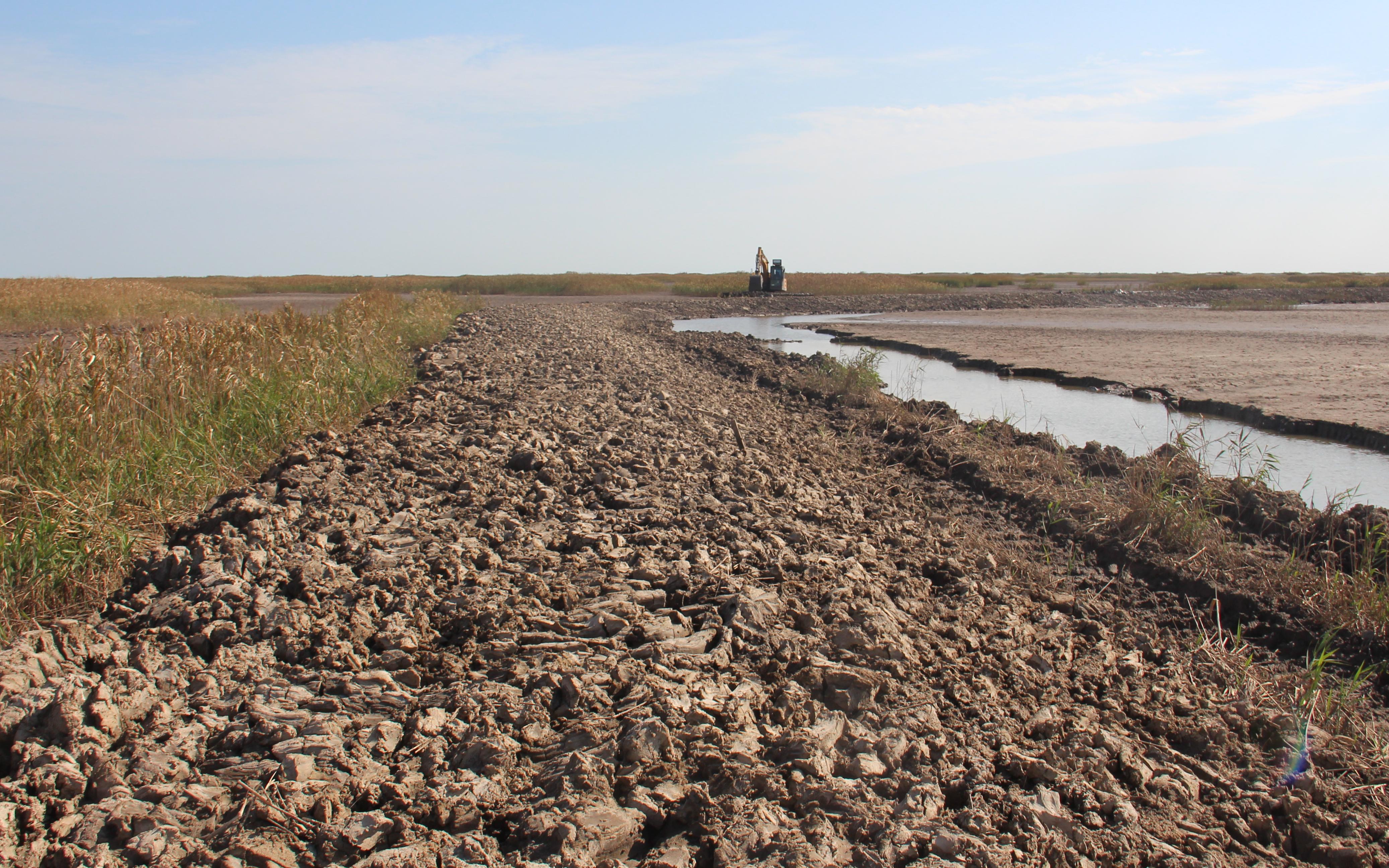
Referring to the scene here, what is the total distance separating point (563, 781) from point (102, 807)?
48.4 inches

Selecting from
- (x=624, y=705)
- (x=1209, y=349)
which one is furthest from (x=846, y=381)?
(x=1209, y=349)

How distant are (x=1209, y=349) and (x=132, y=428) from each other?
1950 centimetres

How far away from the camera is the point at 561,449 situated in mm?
6184

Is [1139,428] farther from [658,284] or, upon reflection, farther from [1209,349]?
[658,284]

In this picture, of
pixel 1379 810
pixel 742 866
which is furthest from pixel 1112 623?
pixel 742 866

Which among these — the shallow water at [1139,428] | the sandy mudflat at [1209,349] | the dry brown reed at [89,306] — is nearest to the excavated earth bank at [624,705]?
the shallow water at [1139,428]

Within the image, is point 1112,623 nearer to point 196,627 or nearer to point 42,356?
point 196,627

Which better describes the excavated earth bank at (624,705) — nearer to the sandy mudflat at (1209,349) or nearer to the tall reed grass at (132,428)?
the tall reed grass at (132,428)

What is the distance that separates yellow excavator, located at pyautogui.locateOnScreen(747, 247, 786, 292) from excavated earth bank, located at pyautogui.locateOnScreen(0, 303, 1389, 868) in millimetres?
37024

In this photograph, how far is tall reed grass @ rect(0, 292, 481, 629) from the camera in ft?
12.3

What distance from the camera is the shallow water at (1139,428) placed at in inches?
288

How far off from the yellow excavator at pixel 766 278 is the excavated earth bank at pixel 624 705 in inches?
1458

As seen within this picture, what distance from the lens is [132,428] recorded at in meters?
5.32

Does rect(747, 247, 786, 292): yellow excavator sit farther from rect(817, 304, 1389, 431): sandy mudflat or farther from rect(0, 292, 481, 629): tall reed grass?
rect(0, 292, 481, 629): tall reed grass
